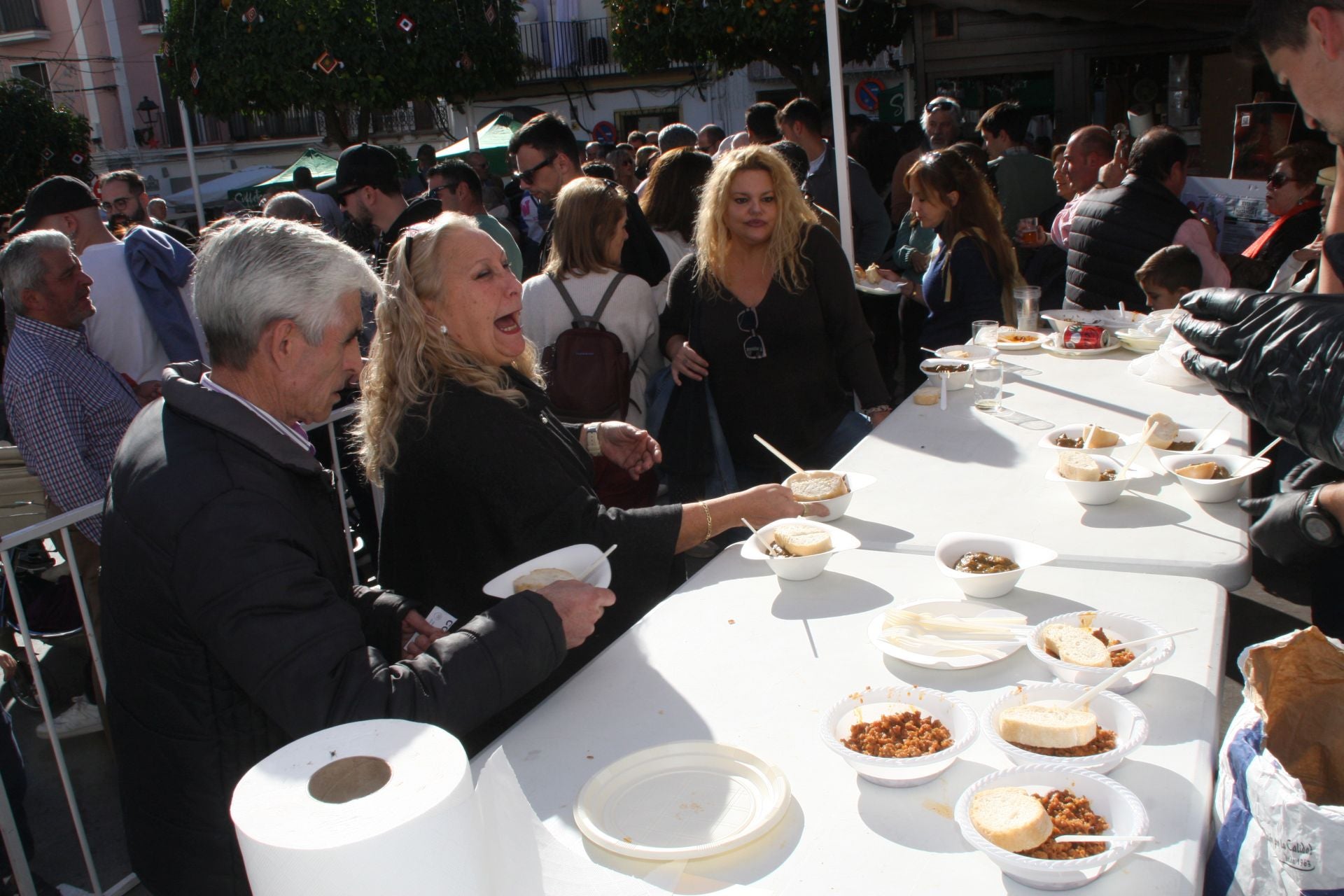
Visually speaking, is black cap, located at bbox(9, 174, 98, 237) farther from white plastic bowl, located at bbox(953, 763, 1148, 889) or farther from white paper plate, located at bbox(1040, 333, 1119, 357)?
white plastic bowl, located at bbox(953, 763, 1148, 889)

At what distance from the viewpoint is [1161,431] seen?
2.77 m

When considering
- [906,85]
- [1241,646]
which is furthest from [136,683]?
[906,85]

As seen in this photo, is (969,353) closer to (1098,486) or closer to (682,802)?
(1098,486)

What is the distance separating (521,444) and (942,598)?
3.36ft

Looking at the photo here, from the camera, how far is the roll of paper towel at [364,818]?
0.94 m

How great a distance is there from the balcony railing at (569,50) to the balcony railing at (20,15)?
12.7 m

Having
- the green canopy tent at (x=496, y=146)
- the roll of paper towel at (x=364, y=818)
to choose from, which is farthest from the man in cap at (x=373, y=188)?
the green canopy tent at (x=496, y=146)

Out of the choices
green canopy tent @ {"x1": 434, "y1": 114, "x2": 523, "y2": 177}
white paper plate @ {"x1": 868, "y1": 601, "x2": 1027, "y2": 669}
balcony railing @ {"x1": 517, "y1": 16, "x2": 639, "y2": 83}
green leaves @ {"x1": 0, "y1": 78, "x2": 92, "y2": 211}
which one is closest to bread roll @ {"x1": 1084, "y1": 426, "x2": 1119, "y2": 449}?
white paper plate @ {"x1": 868, "y1": 601, "x2": 1027, "y2": 669}

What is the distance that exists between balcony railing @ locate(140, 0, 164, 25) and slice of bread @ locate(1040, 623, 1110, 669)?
30157mm

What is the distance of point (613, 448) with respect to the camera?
120 inches

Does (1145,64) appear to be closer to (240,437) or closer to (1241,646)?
(1241,646)

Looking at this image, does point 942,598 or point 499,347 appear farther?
point 499,347

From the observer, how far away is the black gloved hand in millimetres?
1926

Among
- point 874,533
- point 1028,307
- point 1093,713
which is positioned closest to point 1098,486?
point 874,533
